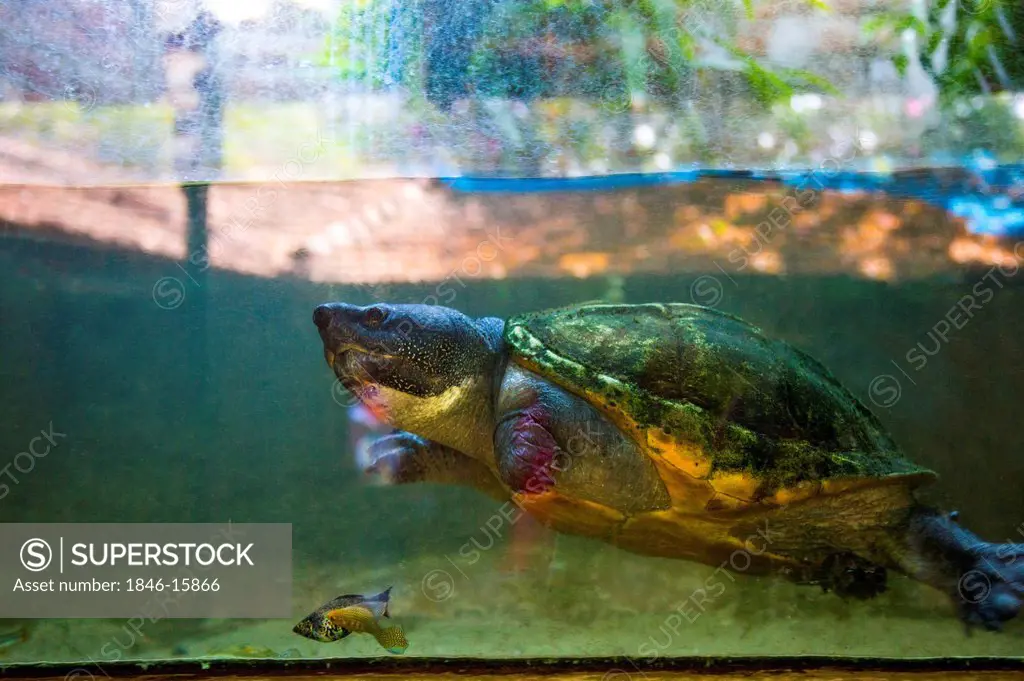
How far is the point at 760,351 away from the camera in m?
2.89

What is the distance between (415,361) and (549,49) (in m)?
2.41

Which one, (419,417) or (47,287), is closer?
(419,417)

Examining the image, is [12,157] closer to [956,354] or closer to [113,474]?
[113,474]

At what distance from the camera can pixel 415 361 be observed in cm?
293

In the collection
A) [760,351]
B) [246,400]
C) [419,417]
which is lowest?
[246,400]

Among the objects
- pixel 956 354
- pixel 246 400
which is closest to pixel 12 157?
pixel 246 400

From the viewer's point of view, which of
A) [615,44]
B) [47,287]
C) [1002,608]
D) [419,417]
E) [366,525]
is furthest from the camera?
[47,287]

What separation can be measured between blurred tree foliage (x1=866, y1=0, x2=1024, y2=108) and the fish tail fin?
4663 mm

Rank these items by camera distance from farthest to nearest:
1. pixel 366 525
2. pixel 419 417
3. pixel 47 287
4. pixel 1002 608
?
pixel 47 287 < pixel 366 525 < pixel 419 417 < pixel 1002 608

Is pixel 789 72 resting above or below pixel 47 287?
above

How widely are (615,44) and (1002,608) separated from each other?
12.2ft

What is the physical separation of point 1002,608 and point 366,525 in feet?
10.6

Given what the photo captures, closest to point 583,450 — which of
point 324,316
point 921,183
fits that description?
point 324,316
